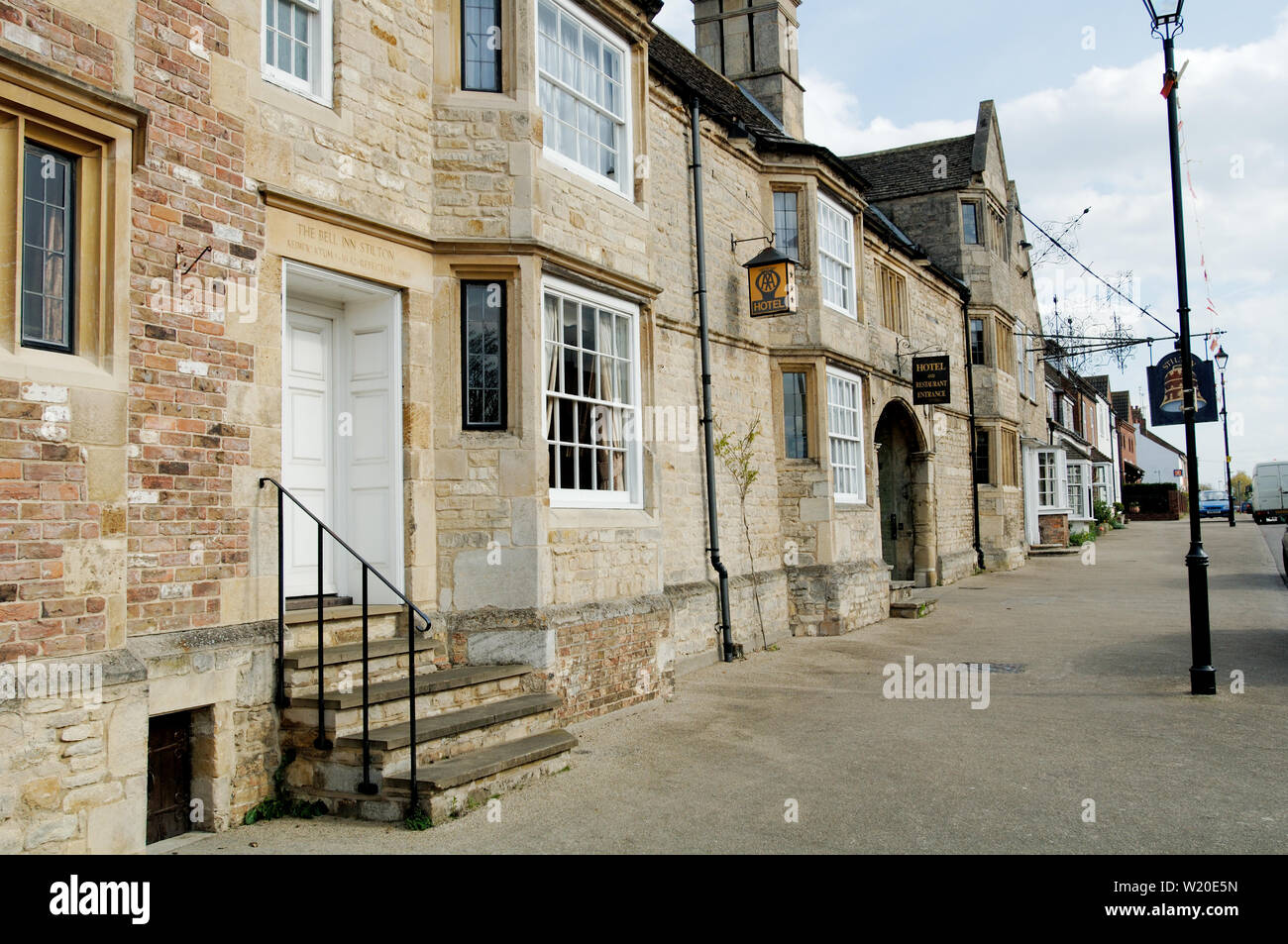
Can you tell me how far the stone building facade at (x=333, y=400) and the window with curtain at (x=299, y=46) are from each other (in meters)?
0.03

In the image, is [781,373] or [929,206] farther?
[929,206]

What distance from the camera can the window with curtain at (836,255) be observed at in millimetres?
15156

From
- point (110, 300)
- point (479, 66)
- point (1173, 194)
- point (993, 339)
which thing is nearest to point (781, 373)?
point (1173, 194)

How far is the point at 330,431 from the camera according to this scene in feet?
25.1

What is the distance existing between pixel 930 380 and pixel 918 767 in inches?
556

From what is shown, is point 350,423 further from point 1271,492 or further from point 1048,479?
point 1271,492

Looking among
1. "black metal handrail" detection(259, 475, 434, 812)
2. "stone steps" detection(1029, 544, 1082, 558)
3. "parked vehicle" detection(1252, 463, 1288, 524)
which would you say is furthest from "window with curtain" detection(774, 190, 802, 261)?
"parked vehicle" detection(1252, 463, 1288, 524)

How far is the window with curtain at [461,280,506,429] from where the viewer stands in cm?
799

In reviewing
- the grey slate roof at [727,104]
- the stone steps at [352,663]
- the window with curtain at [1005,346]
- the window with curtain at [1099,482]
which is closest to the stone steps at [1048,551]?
the window with curtain at [1005,346]

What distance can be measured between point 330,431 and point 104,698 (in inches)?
120

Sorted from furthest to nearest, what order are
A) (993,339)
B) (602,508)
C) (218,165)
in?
(993,339) < (602,508) < (218,165)

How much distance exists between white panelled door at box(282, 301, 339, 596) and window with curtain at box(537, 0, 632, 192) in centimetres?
286

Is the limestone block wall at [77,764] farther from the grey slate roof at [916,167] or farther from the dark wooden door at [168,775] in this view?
the grey slate roof at [916,167]
